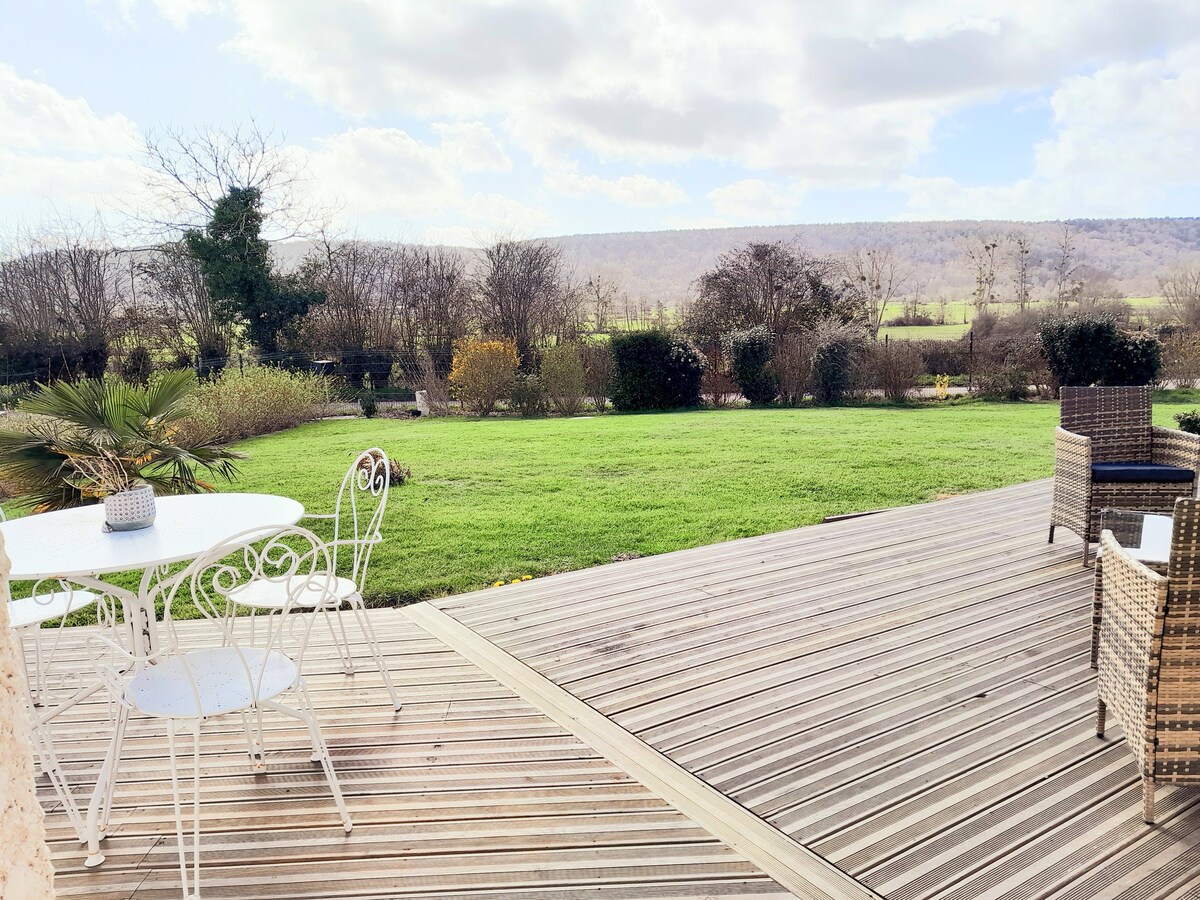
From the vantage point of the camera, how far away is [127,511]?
2.48 meters

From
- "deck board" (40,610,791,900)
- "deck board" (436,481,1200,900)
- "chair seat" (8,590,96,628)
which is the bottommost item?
"deck board" (40,610,791,900)

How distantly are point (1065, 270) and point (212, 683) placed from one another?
27.5 m

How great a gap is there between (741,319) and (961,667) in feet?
47.0

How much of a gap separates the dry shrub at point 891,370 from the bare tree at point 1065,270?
1022 centimetres

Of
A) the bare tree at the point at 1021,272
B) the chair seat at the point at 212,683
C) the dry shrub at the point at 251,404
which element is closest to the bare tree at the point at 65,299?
the dry shrub at the point at 251,404

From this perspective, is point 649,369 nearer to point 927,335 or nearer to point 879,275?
point 927,335

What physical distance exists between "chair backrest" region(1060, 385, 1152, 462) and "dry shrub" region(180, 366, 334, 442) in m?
8.73

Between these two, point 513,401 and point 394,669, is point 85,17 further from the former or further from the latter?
point 513,401

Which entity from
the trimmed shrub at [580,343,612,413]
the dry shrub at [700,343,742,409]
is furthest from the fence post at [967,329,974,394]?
the trimmed shrub at [580,343,612,413]

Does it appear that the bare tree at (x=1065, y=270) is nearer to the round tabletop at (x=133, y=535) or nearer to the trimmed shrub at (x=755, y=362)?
the trimmed shrub at (x=755, y=362)

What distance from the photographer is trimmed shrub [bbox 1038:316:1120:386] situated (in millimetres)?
11625

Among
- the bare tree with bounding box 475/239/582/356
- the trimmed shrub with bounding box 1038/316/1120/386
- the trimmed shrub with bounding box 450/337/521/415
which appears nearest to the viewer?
the trimmed shrub with bounding box 1038/316/1120/386

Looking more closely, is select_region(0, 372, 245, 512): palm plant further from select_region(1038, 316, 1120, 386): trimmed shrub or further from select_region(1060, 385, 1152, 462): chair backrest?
select_region(1038, 316, 1120, 386): trimmed shrub

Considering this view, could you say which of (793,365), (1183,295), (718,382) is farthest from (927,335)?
(1183,295)
